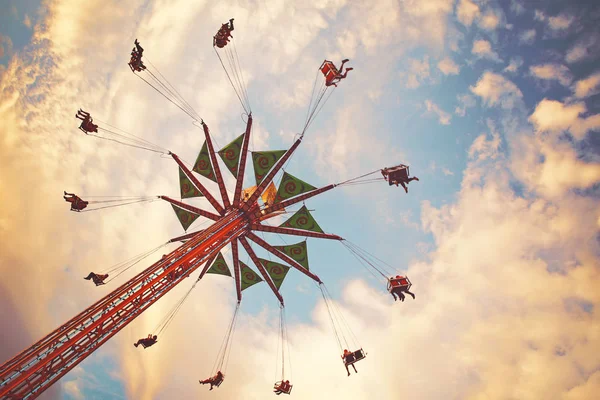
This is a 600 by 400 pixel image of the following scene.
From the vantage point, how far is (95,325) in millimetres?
6777

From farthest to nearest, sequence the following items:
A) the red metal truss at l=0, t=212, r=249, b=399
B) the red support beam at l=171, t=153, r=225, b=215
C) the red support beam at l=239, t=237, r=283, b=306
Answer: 1. the red support beam at l=171, t=153, r=225, b=215
2. the red support beam at l=239, t=237, r=283, b=306
3. the red metal truss at l=0, t=212, r=249, b=399

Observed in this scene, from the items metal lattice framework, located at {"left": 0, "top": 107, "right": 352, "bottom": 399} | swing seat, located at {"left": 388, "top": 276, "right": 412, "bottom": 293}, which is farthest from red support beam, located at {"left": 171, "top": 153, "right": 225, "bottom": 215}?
swing seat, located at {"left": 388, "top": 276, "right": 412, "bottom": 293}

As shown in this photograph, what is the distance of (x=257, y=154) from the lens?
12.4 m

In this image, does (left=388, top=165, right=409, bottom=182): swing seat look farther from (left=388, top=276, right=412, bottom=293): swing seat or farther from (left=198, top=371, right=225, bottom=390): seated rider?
(left=198, top=371, right=225, bottom=390): seated rider

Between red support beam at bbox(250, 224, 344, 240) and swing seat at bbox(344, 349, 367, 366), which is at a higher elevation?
red support beam at bbox(250, 224, 344, 240)

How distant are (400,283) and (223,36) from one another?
1250 cm

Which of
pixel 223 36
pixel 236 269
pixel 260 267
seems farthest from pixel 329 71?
pixel 236 269

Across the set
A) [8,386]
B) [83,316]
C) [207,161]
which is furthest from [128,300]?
[207,161]

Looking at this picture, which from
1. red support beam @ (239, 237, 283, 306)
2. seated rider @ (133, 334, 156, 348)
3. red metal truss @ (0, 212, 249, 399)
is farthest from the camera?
red support beam @ (239, 237, 283, 306)

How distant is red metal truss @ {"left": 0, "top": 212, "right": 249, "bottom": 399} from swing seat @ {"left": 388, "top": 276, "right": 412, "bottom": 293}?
22.8 feet

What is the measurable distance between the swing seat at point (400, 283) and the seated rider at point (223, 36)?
476 inches

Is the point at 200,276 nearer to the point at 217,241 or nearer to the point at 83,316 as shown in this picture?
the point at 217,241

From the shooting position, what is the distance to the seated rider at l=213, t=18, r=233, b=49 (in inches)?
439

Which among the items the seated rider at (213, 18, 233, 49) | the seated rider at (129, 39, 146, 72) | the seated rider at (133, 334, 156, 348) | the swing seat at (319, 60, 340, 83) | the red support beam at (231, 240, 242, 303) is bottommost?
the seated rider at (133, 334, 156, 348)
